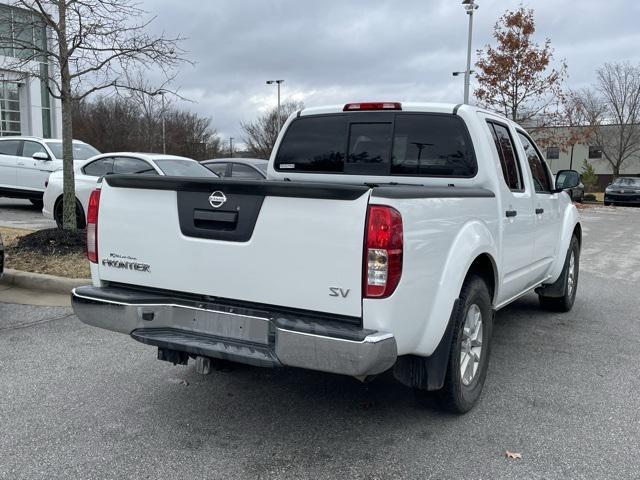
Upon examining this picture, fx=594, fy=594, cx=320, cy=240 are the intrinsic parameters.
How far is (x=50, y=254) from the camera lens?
25.5ft

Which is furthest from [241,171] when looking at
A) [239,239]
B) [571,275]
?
[239,239]

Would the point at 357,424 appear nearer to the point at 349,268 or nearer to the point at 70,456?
the point at 349,268

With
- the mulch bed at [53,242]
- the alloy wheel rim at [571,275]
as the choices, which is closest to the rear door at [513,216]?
the alloy wheel rim at [571,275]

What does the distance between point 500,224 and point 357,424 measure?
66.3 inches

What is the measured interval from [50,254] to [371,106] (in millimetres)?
5221

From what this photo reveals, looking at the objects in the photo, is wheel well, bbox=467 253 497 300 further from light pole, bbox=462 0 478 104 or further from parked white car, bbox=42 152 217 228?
light pole, bbox=462 0 478 104

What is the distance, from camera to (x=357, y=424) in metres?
3.62

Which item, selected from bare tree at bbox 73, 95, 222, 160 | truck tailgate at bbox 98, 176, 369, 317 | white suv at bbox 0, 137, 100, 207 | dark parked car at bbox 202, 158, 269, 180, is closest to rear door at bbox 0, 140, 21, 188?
white suv at bbox 0, 137, 100, 207

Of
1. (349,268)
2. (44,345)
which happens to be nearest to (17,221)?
(44,345)

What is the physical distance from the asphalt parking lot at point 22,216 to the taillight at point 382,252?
9803 millimetres

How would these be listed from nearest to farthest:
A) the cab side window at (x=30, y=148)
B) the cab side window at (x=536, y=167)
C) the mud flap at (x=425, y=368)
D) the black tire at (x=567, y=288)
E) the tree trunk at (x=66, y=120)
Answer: the mud flap at (x=425, y=368), the cab side window at (x=536, y=167), the black tire at (x=567, y=288), the tree trunk at (x=66, y=120), the cab side window at (x=30, y=148)

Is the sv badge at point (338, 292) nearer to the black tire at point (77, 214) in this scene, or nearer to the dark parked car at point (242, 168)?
the black tire at point (77, 214)

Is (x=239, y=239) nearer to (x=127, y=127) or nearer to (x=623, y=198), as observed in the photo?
(x=623, y=198)

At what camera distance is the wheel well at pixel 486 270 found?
3812 mm
